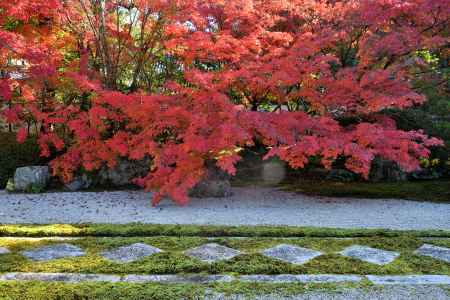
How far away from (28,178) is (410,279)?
647 centimetres

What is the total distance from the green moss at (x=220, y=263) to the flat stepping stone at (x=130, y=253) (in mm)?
79

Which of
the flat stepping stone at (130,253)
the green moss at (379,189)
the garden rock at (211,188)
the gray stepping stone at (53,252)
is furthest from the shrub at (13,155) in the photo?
the flat stepping stone at (130,253)

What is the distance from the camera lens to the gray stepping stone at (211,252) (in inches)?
148

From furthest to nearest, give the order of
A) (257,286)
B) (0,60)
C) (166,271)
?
(0,60) < (166,271) < (257,286)

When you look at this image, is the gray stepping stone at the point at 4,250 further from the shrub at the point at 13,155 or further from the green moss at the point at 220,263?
the shrub at the point at 13,155

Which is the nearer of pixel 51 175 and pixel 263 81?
pixel 263 81

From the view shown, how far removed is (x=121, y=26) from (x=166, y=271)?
20.4 feet

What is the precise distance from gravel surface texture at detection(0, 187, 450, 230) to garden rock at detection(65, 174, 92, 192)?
52cm

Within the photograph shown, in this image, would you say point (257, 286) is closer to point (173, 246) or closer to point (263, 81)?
point (173, 246)

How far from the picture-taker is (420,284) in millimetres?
3176

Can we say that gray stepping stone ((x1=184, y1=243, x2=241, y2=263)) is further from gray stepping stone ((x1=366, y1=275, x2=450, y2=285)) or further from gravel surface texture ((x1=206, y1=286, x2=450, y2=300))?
gray stepping stone ((x1=366, y1=275, x2=450, y2=285))

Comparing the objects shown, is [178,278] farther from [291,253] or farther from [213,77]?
[213,77]

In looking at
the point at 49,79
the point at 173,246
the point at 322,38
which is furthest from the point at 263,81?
the point at 49,79

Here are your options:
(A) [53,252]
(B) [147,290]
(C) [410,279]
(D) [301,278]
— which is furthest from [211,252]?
(C) [410,279]
